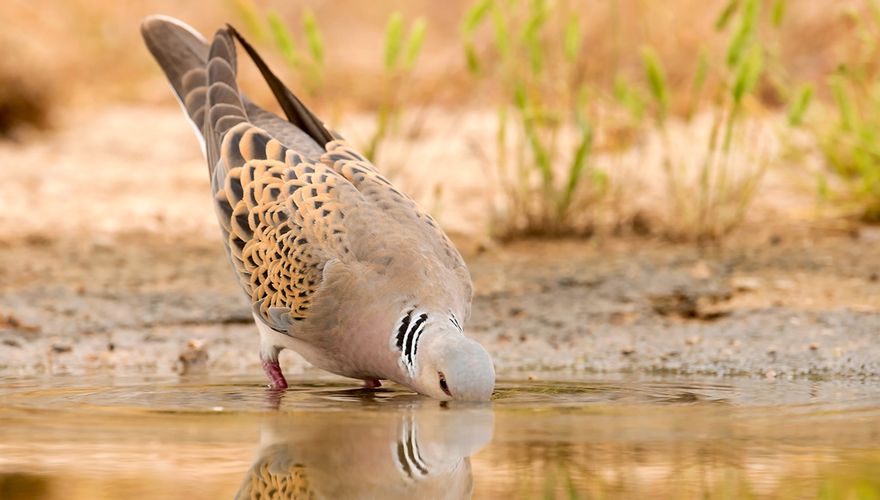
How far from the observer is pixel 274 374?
558 cm

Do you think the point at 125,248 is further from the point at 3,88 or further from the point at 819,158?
the point at 819,158

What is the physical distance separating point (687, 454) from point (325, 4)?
14.8 m

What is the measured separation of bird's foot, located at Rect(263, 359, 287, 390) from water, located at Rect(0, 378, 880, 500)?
129 millimetres

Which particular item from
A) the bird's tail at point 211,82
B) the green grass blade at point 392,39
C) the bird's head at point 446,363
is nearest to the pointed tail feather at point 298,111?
the bird's tail at point 211,82

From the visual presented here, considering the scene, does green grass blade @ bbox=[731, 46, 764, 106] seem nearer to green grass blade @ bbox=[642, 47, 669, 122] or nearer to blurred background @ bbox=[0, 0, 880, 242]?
blurred background @ bbox=[0, 0, 880, 242]

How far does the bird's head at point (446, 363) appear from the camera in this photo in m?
4.66

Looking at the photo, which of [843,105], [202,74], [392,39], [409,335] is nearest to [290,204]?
[409,335]

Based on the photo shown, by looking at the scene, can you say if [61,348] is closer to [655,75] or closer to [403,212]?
[403,212]

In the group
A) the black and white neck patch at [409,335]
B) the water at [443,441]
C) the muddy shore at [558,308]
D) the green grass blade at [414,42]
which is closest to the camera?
the water at [443,441]

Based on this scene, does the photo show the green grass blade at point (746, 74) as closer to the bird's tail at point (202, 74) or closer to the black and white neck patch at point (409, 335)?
the bird's tail at point (202, 74)

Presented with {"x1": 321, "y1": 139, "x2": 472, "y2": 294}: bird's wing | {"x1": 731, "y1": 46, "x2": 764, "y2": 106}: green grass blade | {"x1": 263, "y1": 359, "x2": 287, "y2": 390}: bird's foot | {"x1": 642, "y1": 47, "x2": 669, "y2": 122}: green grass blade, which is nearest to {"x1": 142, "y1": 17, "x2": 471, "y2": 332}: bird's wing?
{"x1": 321, "y1": 139, "x2": 472, "y2": 294}: bird's wing

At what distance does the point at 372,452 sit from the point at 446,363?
0.73 meters

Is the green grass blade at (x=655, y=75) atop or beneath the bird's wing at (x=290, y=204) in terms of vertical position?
atop

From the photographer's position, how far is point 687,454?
12.8ft
